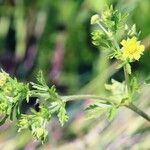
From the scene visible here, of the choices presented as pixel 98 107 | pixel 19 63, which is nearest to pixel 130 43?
pixel 98 107

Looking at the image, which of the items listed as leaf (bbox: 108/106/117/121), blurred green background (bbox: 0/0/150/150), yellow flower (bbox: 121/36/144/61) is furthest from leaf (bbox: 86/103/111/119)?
blurred green background (bbox: 0/0/150/150)

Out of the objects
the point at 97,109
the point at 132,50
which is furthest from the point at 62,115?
the point at 132,50

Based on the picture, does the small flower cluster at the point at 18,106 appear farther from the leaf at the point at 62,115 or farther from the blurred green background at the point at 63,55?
the blurred green background at the point at 63,55

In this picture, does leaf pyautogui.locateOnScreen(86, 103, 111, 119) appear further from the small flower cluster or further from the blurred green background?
the blurred green background

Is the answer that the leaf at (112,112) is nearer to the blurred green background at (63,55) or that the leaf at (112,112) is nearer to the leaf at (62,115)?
the leaf at (62,115)

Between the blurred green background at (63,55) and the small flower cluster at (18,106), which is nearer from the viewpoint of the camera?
the small flower cluster at (18,106)

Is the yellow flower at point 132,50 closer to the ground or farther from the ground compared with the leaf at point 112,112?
farther from the ground

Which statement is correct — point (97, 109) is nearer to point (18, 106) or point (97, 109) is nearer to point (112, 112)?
point (112, 112)

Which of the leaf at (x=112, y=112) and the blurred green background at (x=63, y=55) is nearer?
the leaf at (x=112, y=112)

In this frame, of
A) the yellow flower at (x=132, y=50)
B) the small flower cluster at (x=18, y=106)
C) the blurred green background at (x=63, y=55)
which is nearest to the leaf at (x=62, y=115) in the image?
the small flower cluster at (x=18, y=106)

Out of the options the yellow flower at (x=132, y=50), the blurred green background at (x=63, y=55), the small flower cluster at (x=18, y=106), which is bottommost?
the blurred green background at (x=63, y=55)
